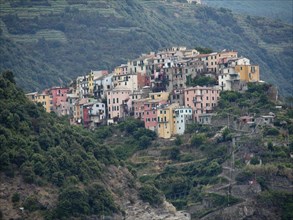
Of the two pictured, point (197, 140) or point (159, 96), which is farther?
point (159, 96)

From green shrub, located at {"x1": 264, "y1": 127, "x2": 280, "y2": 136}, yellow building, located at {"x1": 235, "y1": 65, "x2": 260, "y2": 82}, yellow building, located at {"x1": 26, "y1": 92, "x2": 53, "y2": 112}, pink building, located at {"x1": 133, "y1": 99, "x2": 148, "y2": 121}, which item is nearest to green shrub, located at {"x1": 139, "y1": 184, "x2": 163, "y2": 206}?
green shrub, located at {"x1": 264, "y1": 127, "x2": 280, "y2": 136}

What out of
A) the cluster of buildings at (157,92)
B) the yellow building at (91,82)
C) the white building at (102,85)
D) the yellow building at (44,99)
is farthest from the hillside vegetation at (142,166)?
the yellow building at (44,99)

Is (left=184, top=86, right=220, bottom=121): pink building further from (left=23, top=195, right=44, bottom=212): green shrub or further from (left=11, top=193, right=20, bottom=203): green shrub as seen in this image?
(left=11, top=193, right=20, bottom=203): green shrub

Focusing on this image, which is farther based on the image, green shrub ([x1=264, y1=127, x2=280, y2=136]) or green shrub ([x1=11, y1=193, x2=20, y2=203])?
green shrub ([x1=264, y1=127, x2=280, y2=136])

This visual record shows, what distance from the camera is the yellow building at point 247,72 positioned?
110375 mm

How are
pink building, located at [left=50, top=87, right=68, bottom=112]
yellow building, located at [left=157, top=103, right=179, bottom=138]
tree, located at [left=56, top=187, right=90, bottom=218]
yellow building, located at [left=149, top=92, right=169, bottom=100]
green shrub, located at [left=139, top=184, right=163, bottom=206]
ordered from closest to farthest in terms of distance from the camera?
tree, located at [left=56, top=187, right=90, bottom=218] → green shrub, located at [left=139, top=184, right=163, bottom=206] → yellow building, located at [left=157, top=103, right=179, bottom=138] → yellow building, located at [left=149, top=92, right=169, bottom=100] → pink building, located at [left=50, top=87, right=68, bottom=112]

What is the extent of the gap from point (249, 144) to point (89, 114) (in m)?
16.3

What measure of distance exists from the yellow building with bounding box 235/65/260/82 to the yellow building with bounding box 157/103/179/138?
744cm

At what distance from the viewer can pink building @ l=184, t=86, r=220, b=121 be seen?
107062mm

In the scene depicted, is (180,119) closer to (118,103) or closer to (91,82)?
(118,103)

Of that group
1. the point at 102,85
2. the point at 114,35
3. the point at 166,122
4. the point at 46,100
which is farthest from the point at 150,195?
the point at 114,35

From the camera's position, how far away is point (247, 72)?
4360 inches

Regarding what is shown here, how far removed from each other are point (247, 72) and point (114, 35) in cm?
5867

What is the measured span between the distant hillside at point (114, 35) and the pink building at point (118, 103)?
134ft
